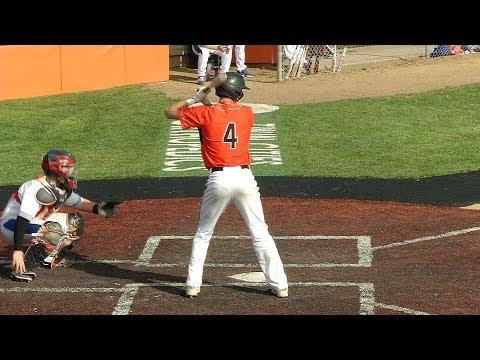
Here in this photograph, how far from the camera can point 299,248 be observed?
1320 centimetres

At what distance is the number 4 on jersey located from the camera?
10852 millimetres

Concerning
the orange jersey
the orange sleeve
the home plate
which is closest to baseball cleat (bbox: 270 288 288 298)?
the home plate

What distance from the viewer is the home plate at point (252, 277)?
1186cm

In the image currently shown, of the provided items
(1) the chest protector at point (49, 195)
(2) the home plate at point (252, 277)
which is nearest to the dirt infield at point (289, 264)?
(2) the home plate at point (252, 277)

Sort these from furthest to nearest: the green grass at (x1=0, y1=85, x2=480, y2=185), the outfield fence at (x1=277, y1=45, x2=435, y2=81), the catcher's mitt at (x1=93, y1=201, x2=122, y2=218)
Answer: the outfield fence at (x1=277, y1=45, x2=435, y2=81) → the green grass at (x1=0, y1=85, x2=480, y2=185) → the catcher's mitt at (x1=93, y1=201, x2=122, y2=218)

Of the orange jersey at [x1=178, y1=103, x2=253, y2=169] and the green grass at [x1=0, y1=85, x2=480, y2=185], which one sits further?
the green grass at [x1=0, y1=85, x2=480, y2=185]

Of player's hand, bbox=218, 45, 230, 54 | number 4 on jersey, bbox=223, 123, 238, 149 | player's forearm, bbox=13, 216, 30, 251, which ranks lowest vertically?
player's hand, bbox=218, 45, 230, 54

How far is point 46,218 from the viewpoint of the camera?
12.0m

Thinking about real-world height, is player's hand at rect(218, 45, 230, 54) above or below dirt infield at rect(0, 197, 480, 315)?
below

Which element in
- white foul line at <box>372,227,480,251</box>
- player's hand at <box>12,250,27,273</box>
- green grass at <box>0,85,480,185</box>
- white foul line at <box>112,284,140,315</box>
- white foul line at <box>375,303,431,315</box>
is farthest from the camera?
green grass at <box>0,85,480,185</box>

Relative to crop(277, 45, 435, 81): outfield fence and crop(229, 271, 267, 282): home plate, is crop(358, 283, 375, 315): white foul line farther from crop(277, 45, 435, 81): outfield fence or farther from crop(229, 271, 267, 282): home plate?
crop(277, 45, 435, 81): outfield fence

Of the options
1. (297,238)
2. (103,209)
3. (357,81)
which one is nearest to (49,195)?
(103,209)

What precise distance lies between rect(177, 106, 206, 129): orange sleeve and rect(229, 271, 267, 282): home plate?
6.21 ft

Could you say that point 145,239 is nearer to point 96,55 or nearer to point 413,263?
point 413,263
